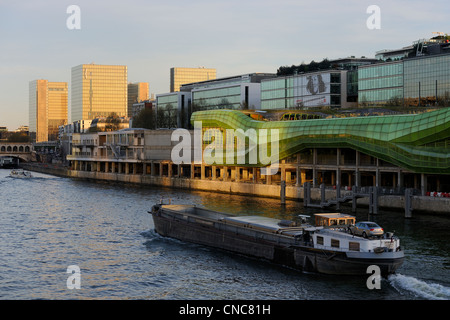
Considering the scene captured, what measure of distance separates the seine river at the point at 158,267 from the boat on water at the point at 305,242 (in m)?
0.92

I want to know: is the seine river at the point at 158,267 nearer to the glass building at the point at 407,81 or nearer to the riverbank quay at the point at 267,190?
the riverbank quay at the point at 267,190

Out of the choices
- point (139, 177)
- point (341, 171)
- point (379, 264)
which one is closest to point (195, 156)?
point (139, 177)

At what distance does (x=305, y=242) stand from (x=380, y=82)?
126m

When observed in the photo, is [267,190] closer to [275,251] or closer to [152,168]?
[152,168]

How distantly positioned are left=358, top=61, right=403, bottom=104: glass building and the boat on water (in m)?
111

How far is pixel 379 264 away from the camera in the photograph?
4969cm

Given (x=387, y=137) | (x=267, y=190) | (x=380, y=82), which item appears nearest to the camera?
(x=387, y=137)

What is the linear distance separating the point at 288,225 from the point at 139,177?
118 m

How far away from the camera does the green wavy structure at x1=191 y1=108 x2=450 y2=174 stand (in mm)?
93188

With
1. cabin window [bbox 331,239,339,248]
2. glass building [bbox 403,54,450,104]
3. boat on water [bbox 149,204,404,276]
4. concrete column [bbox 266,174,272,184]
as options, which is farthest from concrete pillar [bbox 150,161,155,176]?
cabin window [bbox 331,239,339,248]

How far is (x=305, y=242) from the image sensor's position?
54.1 metres

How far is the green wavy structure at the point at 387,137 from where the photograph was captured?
306 feet

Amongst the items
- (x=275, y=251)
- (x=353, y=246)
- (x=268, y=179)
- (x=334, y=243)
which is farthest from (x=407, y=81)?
(x=353, y=246)

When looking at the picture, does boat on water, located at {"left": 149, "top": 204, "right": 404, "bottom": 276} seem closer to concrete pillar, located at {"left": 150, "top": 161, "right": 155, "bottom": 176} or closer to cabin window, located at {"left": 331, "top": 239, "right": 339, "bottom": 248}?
cabin window, located at {"left": 331, "top": 239, "right": 339, "bottom": 248}
